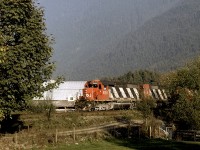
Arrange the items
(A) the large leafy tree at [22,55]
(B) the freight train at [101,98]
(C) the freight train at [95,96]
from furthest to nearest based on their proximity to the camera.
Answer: (C) the freight train at [95,96] → (B) the freight train at [101,98] → (A) the large leafy tree at [22,55]

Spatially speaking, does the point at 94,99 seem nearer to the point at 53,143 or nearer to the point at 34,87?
the point at 53,143

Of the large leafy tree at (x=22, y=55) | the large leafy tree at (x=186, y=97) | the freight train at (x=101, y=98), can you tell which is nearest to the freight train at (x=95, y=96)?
the freight train at (x=101, y=98)

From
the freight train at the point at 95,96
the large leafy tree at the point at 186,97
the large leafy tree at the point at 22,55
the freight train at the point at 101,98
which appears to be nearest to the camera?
the large leafy tree at the point at 22,55

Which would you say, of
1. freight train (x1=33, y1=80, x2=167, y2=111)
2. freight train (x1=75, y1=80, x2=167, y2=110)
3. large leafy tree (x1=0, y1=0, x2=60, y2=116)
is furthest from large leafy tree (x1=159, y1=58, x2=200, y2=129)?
large leafy tree (x1=0, y1=0, x2=60, y2=116)

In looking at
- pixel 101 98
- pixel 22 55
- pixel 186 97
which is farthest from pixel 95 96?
pixel 22 55

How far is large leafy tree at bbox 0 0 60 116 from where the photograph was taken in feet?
96.0

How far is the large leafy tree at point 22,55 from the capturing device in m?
29.2

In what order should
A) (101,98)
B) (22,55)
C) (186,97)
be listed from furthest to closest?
(101,98), (186,97), (22,55)

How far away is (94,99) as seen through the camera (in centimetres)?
6531

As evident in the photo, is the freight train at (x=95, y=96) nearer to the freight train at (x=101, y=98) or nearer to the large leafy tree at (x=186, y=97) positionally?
the freight train at (x=101, y=98)

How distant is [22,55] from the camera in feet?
99.0

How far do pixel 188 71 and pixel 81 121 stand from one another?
19.8 metres

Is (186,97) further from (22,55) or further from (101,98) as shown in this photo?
(22,55)

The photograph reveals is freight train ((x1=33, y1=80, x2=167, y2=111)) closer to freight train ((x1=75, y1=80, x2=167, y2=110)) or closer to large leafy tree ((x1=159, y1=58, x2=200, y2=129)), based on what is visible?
freight train ((x1=75, y1=80, x2=167, y2=110))
